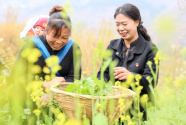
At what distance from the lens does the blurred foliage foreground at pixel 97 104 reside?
138cm

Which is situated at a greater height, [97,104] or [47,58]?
[47,58]

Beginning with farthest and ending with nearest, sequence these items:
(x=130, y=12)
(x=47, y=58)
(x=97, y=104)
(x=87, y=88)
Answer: (x=130, y=12) < (x=47, y=58) < (x=87, y=88) < (x=97, y=104)

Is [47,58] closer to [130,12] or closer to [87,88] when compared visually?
[87,88]

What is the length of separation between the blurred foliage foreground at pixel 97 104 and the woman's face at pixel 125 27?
47cm

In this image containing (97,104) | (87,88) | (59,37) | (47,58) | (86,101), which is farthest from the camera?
(47,58)

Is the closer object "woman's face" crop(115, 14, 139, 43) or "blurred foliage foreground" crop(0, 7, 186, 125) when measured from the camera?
"blurred foliage foreground" crop(0, 7, 186, 125)

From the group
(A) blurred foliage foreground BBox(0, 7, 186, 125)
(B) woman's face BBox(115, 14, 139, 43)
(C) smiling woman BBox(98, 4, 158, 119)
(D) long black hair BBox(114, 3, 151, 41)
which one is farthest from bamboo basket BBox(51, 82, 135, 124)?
(D) long black hair BBox(114, 3, 151, 41)

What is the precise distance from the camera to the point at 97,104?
4.61 feet

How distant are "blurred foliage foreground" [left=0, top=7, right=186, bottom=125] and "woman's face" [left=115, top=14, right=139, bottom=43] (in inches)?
18.4

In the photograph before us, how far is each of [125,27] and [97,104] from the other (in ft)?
4.15

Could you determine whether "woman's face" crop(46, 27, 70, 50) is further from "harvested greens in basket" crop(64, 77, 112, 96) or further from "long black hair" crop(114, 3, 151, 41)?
"long black hair" crop(114, 3, 151, 41)

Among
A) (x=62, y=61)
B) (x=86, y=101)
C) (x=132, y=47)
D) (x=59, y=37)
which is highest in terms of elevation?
(x=59, y=37)

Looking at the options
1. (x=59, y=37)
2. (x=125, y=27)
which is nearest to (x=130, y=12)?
(x=125, y=27)

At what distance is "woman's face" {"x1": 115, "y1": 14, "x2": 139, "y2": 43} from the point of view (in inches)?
99.7
